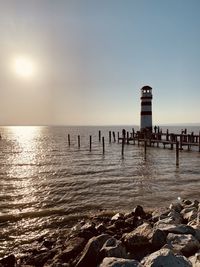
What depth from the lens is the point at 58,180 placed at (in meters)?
20.1

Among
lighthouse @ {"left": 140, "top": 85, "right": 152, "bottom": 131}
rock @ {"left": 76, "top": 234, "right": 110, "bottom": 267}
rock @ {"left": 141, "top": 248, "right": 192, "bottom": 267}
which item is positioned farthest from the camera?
lighthouse @ {"left": 140, "top": 85, "right": 152, "bottom": 131}

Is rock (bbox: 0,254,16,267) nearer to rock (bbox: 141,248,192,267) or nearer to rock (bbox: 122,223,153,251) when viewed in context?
rock (bbox: 122,223,153,251)

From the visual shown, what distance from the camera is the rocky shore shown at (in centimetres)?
543

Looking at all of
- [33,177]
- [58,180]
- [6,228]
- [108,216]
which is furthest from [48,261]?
[33,177]

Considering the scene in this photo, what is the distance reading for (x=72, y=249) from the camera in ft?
24.8

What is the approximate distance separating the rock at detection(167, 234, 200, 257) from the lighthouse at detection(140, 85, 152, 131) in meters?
38.6

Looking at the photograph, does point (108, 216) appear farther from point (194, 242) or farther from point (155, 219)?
point (194, 242)

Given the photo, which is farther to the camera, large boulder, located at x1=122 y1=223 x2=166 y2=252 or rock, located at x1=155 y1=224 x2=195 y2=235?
rock, located at x1=155 y1=224 x2=195 y2=235

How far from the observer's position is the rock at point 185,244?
649 cm

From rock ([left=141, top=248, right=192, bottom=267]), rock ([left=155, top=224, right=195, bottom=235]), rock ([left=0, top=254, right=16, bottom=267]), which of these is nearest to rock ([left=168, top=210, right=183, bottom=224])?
rock ([left=155, top=224, right=195, bottom=235])

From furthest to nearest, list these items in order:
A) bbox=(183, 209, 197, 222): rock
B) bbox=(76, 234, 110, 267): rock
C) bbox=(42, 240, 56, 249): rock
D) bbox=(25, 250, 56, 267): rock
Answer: bbox=(183, 209, 197, 222): rock < bbox=(42, 240, 56, 249): rock < bbox=(25, 250, 56, 267): rock < bbox=(76, 234, 110, 267): rock

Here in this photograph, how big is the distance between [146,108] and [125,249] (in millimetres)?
38845

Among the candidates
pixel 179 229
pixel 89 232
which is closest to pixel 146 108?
pixel 89 232

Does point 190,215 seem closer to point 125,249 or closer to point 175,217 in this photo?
point 175,217
